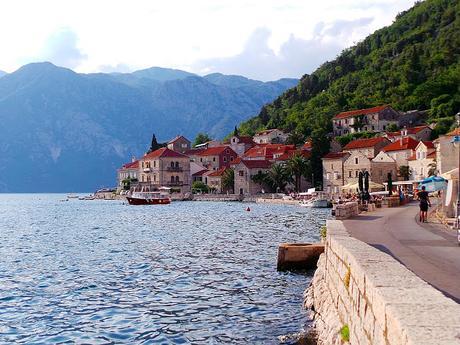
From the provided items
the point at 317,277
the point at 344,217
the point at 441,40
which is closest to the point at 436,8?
the point at 441,40

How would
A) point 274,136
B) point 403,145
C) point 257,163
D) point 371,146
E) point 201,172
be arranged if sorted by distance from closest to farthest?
point 403,145, point 371,146, point 257,163, point 201,172, point 274,136

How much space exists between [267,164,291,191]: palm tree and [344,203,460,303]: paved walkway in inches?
3298

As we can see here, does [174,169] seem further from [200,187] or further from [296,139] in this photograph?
[296,139]

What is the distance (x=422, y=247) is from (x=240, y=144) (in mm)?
131007

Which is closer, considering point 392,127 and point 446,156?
point 446,156

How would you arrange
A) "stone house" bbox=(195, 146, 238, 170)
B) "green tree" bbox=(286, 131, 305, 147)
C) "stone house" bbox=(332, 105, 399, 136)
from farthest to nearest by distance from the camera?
"stone house" bbox=(195, 146, 238, 170) < "green tree" bbox=(286, 131, 305, 147) < "stone house" bbox=(332, 105, 399, 136)

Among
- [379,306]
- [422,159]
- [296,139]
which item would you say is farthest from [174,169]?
[379,306]

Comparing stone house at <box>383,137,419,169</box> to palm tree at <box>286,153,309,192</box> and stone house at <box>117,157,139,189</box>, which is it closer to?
palm tree at <box>286,153,309,192</box>

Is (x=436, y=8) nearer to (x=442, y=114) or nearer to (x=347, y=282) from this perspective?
(x=442, y=114)

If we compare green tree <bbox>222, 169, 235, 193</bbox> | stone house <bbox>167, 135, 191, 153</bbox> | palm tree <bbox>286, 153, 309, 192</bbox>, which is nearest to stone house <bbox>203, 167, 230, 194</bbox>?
green tree <bbox>222, 169, 235, 193</bbox>

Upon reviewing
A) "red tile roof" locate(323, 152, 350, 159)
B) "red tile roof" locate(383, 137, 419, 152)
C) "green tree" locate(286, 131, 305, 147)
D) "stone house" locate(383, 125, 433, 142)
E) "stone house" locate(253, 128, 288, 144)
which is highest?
"stone house" locate(253, 128, 288, 144)

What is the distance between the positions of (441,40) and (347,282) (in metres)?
164

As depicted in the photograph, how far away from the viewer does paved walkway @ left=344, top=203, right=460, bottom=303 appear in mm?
10742

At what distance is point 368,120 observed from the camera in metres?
124
